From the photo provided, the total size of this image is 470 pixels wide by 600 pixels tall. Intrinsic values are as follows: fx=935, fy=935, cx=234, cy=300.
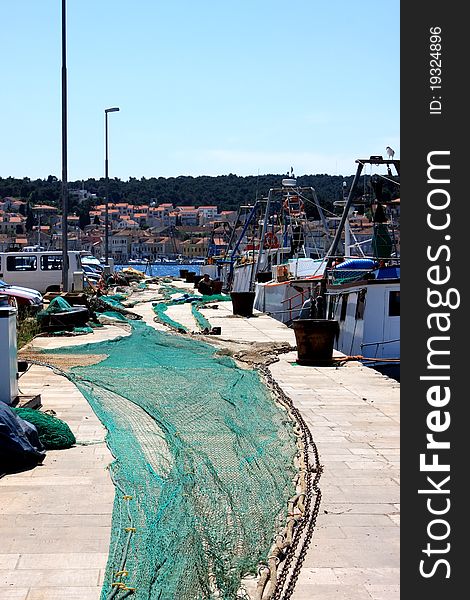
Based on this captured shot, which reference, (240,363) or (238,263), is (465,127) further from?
(238,263)

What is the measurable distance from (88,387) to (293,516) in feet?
18.4

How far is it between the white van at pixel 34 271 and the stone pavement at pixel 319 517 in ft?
65.7

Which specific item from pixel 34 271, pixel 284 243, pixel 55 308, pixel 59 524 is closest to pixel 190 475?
pixel 59 524

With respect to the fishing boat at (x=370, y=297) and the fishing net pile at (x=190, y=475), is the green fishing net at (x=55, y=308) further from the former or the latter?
the fishing net pile at (x=190, y=475)

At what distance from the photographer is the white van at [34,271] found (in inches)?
1193

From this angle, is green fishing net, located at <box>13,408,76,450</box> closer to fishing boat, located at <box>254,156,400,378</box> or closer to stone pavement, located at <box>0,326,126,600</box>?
stone pavement, located at <box>0,326,126,600</box>

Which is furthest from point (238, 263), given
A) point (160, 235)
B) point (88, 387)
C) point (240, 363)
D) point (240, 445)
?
point (160, 235)

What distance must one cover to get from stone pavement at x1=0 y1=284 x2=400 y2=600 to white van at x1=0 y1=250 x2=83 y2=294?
2002 centimetres

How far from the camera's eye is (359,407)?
35.0 feet

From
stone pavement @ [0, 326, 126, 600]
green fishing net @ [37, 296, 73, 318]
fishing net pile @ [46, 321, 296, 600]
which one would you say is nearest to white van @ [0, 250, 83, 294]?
green fishing net @ [37, 296, 73, 318]

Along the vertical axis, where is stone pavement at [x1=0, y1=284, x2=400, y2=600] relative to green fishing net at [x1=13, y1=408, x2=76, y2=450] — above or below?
below

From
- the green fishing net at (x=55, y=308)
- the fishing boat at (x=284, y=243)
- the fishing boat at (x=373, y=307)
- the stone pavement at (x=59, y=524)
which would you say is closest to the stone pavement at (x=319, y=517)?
the stone pavement at (x=59, y=524)

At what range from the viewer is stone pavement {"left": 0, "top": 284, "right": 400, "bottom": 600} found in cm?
506

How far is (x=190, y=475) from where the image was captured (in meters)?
7.04
